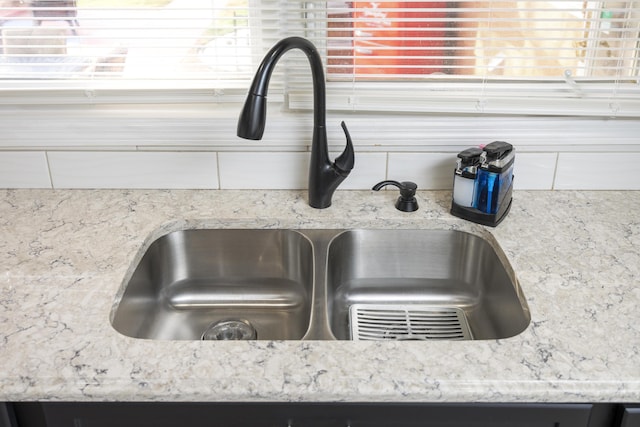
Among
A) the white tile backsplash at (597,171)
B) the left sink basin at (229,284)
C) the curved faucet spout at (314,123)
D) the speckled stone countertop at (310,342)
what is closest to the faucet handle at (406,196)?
the speckled stone countertop at (310,342)

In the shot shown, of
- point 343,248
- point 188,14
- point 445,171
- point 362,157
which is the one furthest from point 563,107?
point 188,14

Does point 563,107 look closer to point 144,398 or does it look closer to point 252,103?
point 252,103

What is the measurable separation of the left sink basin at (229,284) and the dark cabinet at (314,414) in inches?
15.4

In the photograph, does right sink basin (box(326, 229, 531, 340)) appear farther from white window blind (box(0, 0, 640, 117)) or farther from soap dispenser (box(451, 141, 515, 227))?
white window blind (box(0, 0, 640, 117))

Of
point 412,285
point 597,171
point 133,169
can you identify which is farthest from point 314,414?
point 597,171

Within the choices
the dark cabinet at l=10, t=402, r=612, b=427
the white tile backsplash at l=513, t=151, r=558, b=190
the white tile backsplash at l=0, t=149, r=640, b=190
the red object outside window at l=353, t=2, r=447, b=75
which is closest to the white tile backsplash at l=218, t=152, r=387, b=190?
the white tile backsplash at l=0, t=149, r=640, b=190

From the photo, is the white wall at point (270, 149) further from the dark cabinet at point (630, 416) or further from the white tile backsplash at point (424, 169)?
the dark cabinet at point (630, 416)

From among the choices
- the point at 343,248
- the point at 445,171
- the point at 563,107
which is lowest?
the point at 343,248

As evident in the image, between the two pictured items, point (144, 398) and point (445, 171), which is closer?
point (144, 398)

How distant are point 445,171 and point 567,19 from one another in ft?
1.43

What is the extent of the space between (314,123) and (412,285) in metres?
0.44

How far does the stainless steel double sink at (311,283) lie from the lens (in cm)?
134

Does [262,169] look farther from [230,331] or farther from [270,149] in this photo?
[230,331]

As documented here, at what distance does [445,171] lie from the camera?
151 cm
